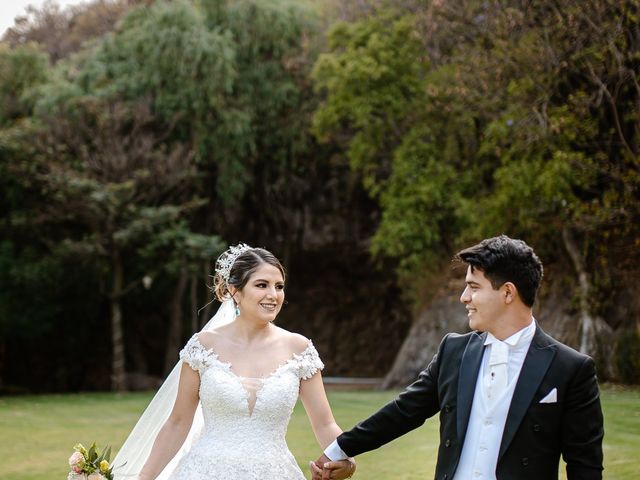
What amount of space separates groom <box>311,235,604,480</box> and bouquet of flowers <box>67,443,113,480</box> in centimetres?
185

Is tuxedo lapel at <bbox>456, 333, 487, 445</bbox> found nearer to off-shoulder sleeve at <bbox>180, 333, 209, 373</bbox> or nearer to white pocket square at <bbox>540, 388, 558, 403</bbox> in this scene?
white pocket square at <bbox>540, 388, 558, 403</bbox>

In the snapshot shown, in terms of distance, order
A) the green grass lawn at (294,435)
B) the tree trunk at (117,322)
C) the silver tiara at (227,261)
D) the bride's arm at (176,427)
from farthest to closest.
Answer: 1. the tree trunk at (117,322)
2. the green grass lawn at (294,435)
3. the silver tiara at (227,261)
4. the bride's arm at (176,427)

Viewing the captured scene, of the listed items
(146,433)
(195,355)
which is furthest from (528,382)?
(146,433)

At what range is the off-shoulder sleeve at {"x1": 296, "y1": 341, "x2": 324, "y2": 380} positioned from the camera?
462cm

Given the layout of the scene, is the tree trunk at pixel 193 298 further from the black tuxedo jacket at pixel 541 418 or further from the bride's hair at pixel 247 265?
the black tuxedo jacket at pixel 541 418

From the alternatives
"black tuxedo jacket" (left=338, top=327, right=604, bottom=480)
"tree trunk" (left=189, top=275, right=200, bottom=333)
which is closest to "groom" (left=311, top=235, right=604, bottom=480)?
"black tuxedo jacket" (left=338, top=327, right=604, bottom=480)

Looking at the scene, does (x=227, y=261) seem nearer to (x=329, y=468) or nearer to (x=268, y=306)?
(x=268, y=306)

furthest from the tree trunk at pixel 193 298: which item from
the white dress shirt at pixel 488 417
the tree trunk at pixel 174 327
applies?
the white dress shirt at pixel 488 417

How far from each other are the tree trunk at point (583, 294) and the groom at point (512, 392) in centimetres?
1318

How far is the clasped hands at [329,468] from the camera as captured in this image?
421 centimetres

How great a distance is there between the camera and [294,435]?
11.6 metres

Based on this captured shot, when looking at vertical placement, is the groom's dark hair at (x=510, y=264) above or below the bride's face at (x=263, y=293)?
above

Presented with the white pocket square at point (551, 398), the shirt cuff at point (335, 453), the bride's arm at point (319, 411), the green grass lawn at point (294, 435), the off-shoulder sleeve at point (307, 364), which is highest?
the white pocket square at point (551, 398)

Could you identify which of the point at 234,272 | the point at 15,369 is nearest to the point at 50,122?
the point at 15,369
